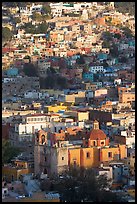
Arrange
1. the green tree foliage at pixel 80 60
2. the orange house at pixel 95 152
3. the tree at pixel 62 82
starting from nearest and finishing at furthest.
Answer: the orange house at pixel 95 152 → the tree at pixel 62 82 → the green tree foliage at pixel 80 60

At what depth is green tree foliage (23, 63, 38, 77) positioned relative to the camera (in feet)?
63.6

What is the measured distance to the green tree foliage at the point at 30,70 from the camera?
19391 millimetres

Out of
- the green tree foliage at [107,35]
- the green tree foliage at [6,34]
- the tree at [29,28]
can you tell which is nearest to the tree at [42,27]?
the tree at [29,28]

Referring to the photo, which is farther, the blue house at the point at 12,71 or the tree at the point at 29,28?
the tree at the point at 29,28

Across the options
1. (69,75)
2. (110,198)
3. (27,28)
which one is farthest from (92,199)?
(27,28)

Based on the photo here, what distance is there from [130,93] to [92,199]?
7.06 metres

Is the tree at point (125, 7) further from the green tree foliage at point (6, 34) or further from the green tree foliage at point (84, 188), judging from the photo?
the green tree foliage at point (84, 188)

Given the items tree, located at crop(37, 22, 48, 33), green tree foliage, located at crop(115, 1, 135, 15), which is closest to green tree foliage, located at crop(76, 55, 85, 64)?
tree, located at crop(37, 22, 48, 33)

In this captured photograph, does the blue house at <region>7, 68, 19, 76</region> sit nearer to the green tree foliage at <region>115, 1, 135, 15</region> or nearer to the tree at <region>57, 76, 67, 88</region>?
the tree at <region>57, 76, 67, 88</region>

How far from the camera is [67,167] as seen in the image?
32.9 ft

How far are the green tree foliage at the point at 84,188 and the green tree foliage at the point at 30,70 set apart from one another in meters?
9.90

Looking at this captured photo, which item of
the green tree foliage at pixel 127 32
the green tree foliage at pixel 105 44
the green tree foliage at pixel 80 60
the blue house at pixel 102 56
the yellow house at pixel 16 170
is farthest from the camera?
the green tree foliage at pixel 127 32

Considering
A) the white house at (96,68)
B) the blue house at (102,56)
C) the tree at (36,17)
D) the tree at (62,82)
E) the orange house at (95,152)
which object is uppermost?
the tree at (36,17)

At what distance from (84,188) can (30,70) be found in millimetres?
10887
